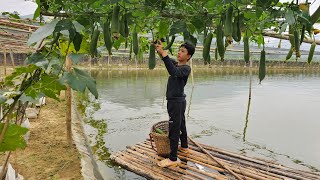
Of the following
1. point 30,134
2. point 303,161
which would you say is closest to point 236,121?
point 303,161

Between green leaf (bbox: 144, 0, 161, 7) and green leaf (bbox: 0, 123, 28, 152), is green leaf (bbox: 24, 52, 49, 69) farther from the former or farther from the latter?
green leaf (bbox: 144, 0, 161, 7)

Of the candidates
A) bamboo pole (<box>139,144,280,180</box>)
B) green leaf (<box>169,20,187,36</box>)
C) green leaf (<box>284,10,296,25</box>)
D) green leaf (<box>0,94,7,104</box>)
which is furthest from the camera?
bamboo pole (<box>139,144,280,180</box>)

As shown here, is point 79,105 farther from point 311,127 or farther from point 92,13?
point 92,13

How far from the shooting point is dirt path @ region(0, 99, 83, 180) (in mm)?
3844

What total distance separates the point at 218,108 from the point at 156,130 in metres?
6.98

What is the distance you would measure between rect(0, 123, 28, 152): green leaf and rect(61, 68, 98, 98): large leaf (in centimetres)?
30

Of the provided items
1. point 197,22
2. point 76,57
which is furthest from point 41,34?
point 197,22

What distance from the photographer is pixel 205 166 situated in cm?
414

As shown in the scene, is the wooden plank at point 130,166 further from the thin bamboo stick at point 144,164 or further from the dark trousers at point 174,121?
the dark trousers at point 174,121

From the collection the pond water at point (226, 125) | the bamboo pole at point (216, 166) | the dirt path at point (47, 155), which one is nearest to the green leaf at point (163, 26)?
the dirt path at point (47, 155)

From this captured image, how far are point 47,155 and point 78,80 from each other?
398cm

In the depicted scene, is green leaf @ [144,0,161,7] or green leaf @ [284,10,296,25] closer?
green leaf @ [284,10,296,25]

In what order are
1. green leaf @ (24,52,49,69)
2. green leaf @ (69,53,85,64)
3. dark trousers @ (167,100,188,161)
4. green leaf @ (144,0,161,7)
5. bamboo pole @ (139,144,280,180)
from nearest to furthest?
green leaf @ (69,53,85,64)
green leaf @ (24,52,49,69)
green leaf @ (144,0,161,7)
bamboo pole @ (139,144,280,180)
dark trousers @ (167,100,188,161)

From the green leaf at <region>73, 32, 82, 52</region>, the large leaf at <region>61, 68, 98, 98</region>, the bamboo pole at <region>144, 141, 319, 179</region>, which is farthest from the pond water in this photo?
the large leaf at <region>61, 68, 98, 98</region>
